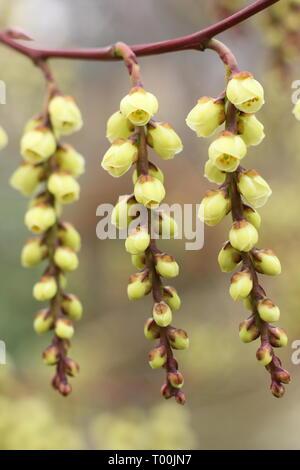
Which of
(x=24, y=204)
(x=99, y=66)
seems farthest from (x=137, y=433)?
(x=99, y=66)

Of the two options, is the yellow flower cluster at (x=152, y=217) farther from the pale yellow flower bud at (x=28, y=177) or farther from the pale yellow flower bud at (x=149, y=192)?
the pale yellow flower bud at (x=28, y=177)

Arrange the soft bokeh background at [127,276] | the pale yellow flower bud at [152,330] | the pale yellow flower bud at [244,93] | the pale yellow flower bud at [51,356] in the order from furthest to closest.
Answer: the soft bokeh background at [127,276], the pale yellow flower bud at [51,356], the pale yellow flower bud at [152,330], the pale yellow flower bud at [244,93]

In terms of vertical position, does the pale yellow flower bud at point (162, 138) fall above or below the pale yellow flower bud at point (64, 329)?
above

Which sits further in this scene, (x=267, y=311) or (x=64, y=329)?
(x=64, y=329)

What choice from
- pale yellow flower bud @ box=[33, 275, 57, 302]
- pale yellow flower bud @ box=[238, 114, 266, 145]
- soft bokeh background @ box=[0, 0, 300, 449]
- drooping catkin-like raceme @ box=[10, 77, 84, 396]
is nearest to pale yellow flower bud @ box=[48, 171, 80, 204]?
drooping catkin-like raceme @ box=[10, 77, 84, 396]

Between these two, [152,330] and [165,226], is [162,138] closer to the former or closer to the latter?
[165,226]

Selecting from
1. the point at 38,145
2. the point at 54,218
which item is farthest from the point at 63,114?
the point at 54,218

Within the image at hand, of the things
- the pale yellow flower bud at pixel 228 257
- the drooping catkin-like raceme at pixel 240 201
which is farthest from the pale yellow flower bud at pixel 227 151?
the pale yellow flower bud at pixel 228 257
